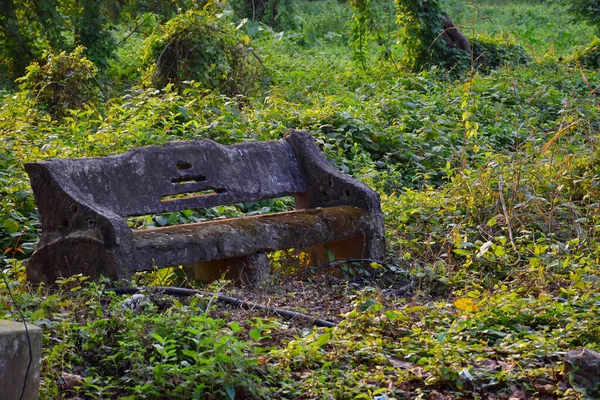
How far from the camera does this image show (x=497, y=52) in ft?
53.3

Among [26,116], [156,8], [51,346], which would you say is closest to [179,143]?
[51,346]

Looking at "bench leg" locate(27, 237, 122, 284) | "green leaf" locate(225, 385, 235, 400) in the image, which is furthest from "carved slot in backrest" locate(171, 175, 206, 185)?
"green leaf" locate(225, 385, 235, 400)

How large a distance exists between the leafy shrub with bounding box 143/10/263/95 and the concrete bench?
203 inches

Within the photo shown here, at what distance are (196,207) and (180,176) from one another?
23 cm

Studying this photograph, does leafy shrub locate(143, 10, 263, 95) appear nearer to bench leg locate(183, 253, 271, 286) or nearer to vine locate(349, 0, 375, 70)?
vine locate(349, 0, 375, 70)

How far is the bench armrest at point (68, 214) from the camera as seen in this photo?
5.08 meters

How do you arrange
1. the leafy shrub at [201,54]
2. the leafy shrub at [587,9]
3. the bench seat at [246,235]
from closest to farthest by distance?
the bench seat at [246,235] < the leafy shrub at [201,54] < the leafy shrub at [587,9]

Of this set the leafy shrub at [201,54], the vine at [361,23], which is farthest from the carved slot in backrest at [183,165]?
the vine at [361,23]

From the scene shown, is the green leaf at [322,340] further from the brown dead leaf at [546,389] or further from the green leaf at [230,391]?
the brown dead leaf at [546,389]

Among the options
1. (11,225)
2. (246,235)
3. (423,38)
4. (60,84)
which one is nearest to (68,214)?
(246,235)

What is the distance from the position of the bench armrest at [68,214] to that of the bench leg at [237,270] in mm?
879

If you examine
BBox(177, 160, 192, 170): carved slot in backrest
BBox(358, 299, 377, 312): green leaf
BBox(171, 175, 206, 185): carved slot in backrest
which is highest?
BBox(177, 160, 192, 170): carved slot in backrest

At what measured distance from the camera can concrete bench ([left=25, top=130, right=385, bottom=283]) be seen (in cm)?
519

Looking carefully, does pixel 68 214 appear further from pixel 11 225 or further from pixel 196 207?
pixel 11 225
